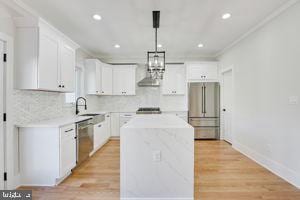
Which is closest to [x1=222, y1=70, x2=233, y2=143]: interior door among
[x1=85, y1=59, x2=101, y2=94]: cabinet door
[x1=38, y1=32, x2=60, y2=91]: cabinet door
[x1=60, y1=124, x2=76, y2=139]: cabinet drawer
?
[x1=85, y1=59, x2=101, y2=94]: cabinet door

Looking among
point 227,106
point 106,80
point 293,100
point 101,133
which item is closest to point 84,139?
point 101,133

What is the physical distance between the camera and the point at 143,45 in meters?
4.88

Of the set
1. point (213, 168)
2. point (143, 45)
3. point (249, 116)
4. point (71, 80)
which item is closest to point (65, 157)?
point (71, 80)

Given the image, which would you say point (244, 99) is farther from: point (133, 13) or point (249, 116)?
point (133, 13)

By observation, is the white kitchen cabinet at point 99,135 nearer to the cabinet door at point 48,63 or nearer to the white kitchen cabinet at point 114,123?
the white kitchen cabinet at point 114,123

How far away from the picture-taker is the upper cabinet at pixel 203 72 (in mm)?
5883

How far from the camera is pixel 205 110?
5.62m

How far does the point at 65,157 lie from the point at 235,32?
4164mm

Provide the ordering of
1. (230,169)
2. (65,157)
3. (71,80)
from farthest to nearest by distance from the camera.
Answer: (71,80), (230,169), (65,157)

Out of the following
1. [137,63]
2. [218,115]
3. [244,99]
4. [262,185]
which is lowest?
[262,185]

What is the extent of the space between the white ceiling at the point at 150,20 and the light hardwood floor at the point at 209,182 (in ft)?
8.99

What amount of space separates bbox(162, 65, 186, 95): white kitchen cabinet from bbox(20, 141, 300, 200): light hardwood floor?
260cm

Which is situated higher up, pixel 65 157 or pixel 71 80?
pixel 71 80

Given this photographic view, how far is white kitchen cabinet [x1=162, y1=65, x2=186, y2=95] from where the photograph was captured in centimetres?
603
